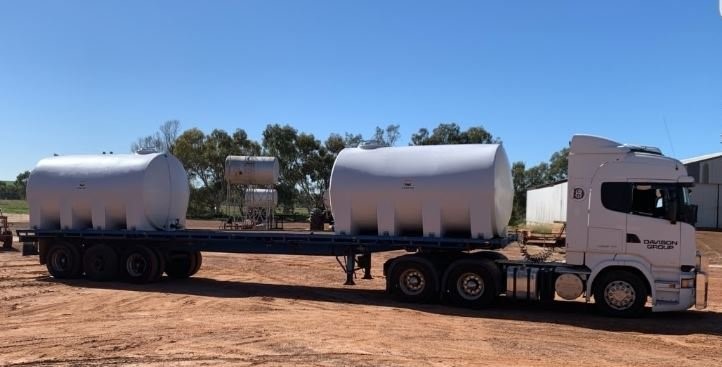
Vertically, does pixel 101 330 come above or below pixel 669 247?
below

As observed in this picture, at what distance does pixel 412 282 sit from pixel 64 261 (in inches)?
438

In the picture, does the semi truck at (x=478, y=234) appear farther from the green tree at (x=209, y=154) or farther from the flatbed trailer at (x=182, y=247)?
the green tree at (x=209, y=154)

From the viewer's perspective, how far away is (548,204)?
57125mm

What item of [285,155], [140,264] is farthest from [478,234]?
[285,155]

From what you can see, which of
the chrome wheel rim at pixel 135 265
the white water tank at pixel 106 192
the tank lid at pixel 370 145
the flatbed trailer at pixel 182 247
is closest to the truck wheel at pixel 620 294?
the flatbed trailer at pixel 182 247

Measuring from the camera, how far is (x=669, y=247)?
12789 millimetres

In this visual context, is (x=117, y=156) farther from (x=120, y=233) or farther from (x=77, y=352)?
(x=77, y=352)

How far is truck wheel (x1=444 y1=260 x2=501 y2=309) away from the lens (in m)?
14.0

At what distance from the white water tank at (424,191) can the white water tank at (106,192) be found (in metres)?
6.30

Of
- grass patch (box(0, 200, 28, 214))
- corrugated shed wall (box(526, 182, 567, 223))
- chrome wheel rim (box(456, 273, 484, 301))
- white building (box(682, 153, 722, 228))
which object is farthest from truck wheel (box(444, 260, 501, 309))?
grass patch (box(0, 200, 28, 214))

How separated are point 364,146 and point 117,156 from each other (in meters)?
8.12

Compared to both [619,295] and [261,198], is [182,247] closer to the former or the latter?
[619,295]

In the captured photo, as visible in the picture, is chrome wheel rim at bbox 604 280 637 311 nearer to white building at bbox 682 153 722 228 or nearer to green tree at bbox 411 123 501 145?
white building at bbox 682 153 722 228

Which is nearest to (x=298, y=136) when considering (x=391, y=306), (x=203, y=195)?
(x=203, y=195)
